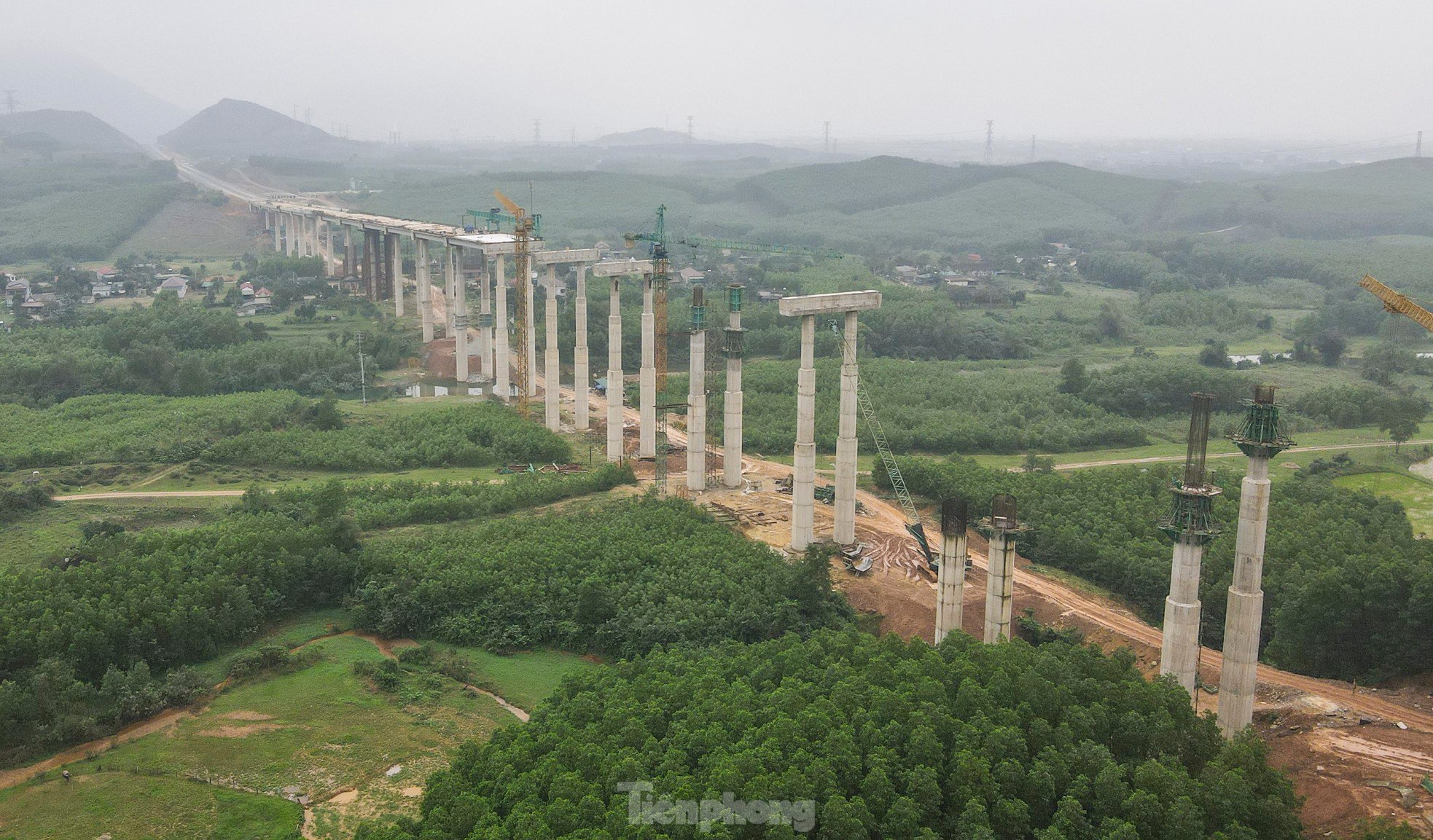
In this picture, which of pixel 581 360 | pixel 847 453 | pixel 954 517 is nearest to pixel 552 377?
pixel 581 360

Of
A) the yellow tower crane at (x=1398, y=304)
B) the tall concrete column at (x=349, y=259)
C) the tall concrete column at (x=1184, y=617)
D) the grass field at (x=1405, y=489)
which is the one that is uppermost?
the yellow tower crane at (x=1398, y=304)

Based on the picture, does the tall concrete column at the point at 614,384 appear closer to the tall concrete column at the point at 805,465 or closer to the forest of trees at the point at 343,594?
the forest of trees at the point at 343,594

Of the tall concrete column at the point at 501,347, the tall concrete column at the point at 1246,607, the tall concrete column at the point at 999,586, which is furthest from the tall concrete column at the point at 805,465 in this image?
the tall concrete column at the point at 501,347

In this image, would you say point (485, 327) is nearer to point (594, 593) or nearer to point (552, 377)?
point (552, 377)

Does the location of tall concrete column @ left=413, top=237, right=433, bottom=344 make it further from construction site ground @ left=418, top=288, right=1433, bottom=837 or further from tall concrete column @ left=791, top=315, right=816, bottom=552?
tall concrete column @ left=791, top=315, right=816, bottom=552

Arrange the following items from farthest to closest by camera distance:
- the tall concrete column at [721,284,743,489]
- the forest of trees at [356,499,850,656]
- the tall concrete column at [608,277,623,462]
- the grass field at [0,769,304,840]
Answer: the tall concrete column at [608,277,623,462]
the tall concrete column at [721,284,743,489]
the forest of trees at [356,499,850,656]
the grass field at [0,769,304,840]

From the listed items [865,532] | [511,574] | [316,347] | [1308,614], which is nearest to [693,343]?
[865,532]

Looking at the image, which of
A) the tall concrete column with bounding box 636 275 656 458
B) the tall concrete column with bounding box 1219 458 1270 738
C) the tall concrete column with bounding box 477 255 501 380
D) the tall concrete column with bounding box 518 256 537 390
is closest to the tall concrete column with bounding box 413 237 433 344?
the tall concrete column with bounding box 477 255 501 380
